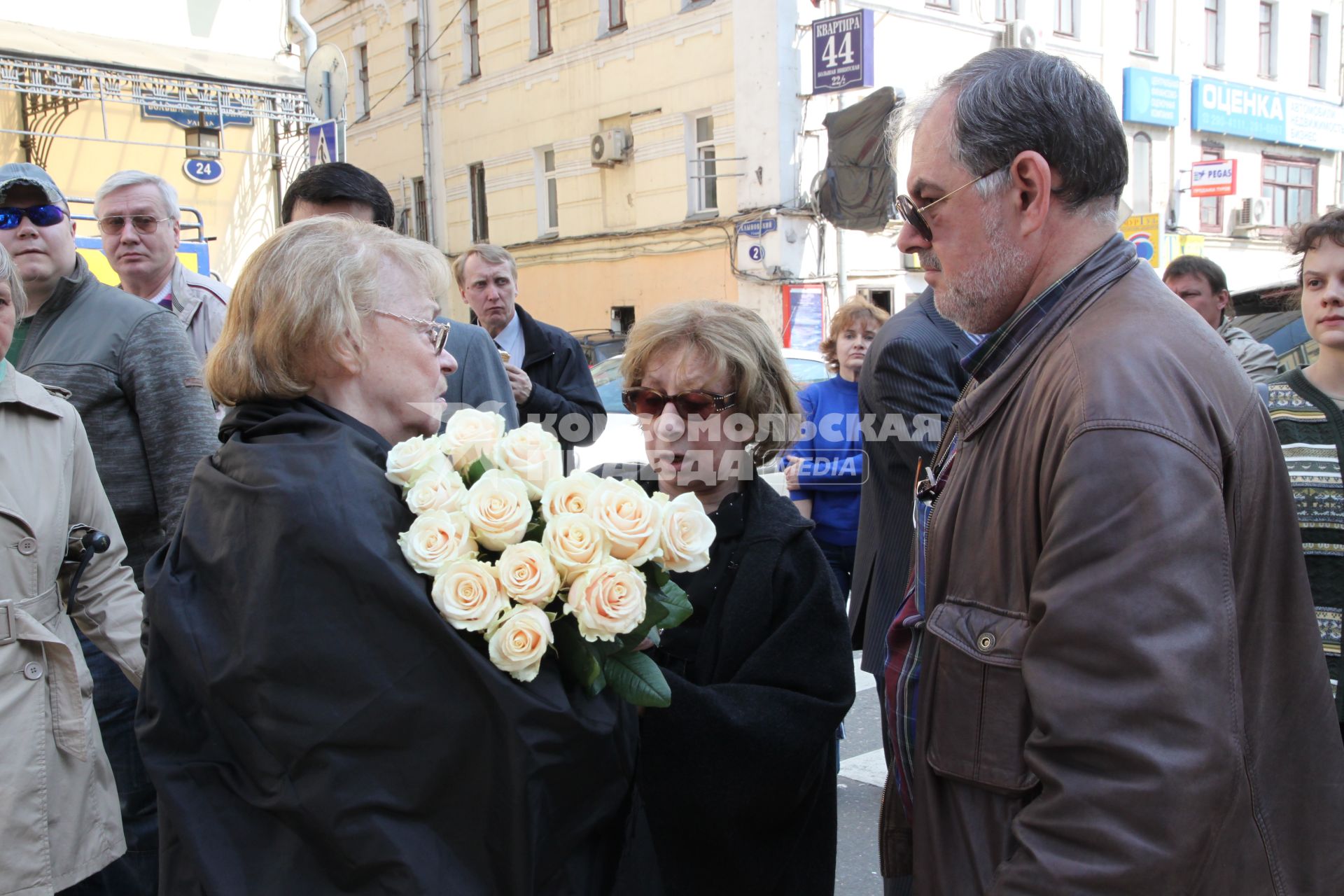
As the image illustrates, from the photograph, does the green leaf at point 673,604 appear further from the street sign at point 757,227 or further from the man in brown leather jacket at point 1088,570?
the street sign at point 757,227

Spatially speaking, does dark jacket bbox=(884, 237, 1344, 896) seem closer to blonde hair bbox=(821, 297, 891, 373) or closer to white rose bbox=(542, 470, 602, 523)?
white rose bbox=(542, 470, 602, 523)

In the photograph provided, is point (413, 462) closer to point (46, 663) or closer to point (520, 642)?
point (520, 642)

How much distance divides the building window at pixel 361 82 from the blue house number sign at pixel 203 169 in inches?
594

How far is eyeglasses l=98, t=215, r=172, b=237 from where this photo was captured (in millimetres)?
3590

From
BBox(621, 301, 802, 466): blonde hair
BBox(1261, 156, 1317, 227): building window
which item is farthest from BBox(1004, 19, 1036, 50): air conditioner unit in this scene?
BBox(621, 301, 802, 466): blonde hair

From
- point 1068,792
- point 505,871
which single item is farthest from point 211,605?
point 1068,792

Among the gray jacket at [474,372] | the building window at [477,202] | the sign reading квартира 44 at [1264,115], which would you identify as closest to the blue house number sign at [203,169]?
the gray jacket at [474,372]

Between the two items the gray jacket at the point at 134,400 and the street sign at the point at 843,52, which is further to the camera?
the street sign at the point at 843,52

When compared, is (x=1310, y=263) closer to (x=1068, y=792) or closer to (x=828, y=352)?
(x=1068, y=792)

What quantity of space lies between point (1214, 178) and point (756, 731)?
2261 centimetres

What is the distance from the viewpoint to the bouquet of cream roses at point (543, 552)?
5.24 ft

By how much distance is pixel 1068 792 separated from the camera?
1364 millimetres

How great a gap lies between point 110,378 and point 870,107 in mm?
14693

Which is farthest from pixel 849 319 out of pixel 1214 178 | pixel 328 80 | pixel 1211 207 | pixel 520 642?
pixel 1211 207
